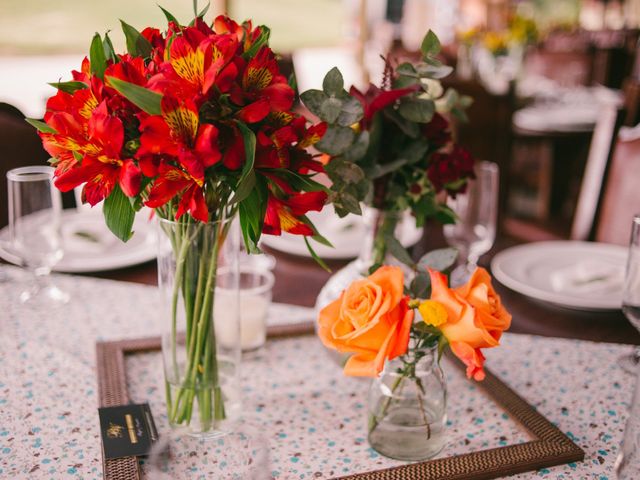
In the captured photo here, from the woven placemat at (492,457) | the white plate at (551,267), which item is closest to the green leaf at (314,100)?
the woven placemat at (492,457)

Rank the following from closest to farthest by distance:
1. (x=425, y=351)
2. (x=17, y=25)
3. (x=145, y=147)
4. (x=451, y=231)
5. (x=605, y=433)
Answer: (x=145, y=147) < (x=425, y=351) < (x=605, y=433) < (x=451, y=231) < (x=17, y=25)

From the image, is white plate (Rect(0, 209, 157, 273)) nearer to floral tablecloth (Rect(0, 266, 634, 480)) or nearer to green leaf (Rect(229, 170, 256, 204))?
floral tablecloth (Rect(0, 266, 634, 480))

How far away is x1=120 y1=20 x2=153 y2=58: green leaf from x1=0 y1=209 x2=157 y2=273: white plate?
661 mm

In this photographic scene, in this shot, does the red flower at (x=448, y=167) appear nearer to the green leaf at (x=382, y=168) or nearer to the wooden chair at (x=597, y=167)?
the green leaf at (x=382, y=168)

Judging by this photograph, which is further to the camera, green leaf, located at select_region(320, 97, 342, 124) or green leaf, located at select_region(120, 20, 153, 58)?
green leaf, located at select_region(320, 97, 342, 124)

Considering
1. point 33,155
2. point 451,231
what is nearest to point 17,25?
point 33,155

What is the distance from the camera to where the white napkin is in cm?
117

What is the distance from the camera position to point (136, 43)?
68cm

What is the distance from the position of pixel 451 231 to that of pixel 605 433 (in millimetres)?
489

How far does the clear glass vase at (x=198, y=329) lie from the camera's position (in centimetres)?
73

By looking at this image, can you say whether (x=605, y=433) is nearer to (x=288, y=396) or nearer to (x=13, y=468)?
(x=288, y=396)

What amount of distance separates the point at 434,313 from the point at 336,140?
0.90 feet

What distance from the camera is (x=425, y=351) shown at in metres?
0.73

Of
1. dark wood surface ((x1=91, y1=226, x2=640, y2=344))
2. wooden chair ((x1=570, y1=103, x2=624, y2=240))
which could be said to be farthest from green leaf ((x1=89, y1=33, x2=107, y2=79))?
wooden chair ((x1=570, y1=103, x2=624, y2=240))
